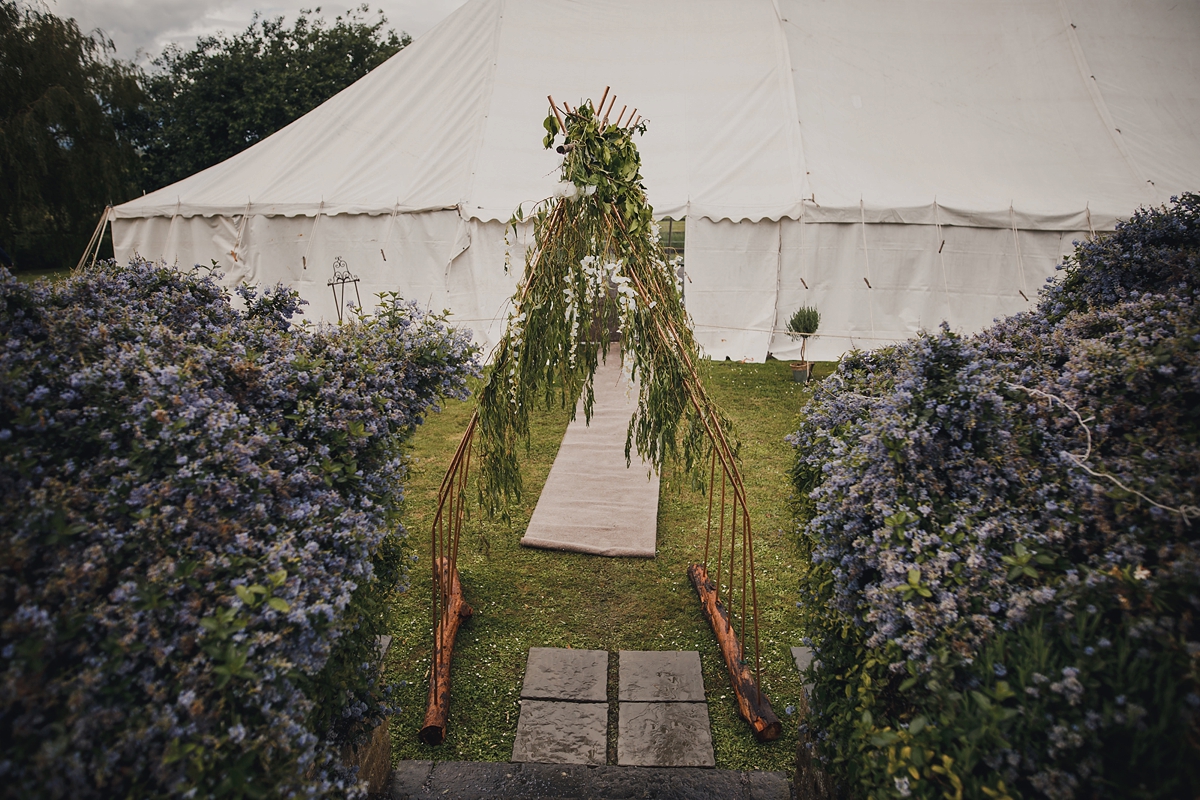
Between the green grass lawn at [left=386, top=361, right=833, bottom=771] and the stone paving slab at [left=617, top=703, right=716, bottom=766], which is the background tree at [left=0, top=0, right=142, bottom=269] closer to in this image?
the green grass lawn at [left=386, top=361, right=833, bottom=771]

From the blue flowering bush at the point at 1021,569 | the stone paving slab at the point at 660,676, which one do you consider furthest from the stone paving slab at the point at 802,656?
the blue flowering bush at the point at 1021,569

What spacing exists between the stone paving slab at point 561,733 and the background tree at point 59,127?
1812cm

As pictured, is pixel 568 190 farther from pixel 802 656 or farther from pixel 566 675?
pixel 802 656

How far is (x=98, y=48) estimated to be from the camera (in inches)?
650

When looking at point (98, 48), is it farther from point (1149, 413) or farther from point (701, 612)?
point (1149, 413)

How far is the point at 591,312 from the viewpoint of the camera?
337cm

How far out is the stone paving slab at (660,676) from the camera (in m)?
3.43

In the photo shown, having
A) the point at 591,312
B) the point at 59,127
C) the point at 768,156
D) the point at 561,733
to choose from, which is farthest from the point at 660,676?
the point at 59,127

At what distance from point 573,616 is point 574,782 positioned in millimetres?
1304

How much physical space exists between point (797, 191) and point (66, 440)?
826cm

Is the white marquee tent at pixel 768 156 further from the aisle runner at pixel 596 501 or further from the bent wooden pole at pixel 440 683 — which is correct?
the bent wooden pole at pixel 440 683

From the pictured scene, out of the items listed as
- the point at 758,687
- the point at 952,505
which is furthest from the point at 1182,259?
the point at 758,687

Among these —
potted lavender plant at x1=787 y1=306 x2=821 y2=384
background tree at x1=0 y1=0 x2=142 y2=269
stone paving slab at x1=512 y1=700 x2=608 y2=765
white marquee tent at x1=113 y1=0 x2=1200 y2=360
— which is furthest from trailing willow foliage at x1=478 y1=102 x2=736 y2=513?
background tree at x1=0 y1=0 x2=142 y2=269

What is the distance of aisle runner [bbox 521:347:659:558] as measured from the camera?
4922mm
